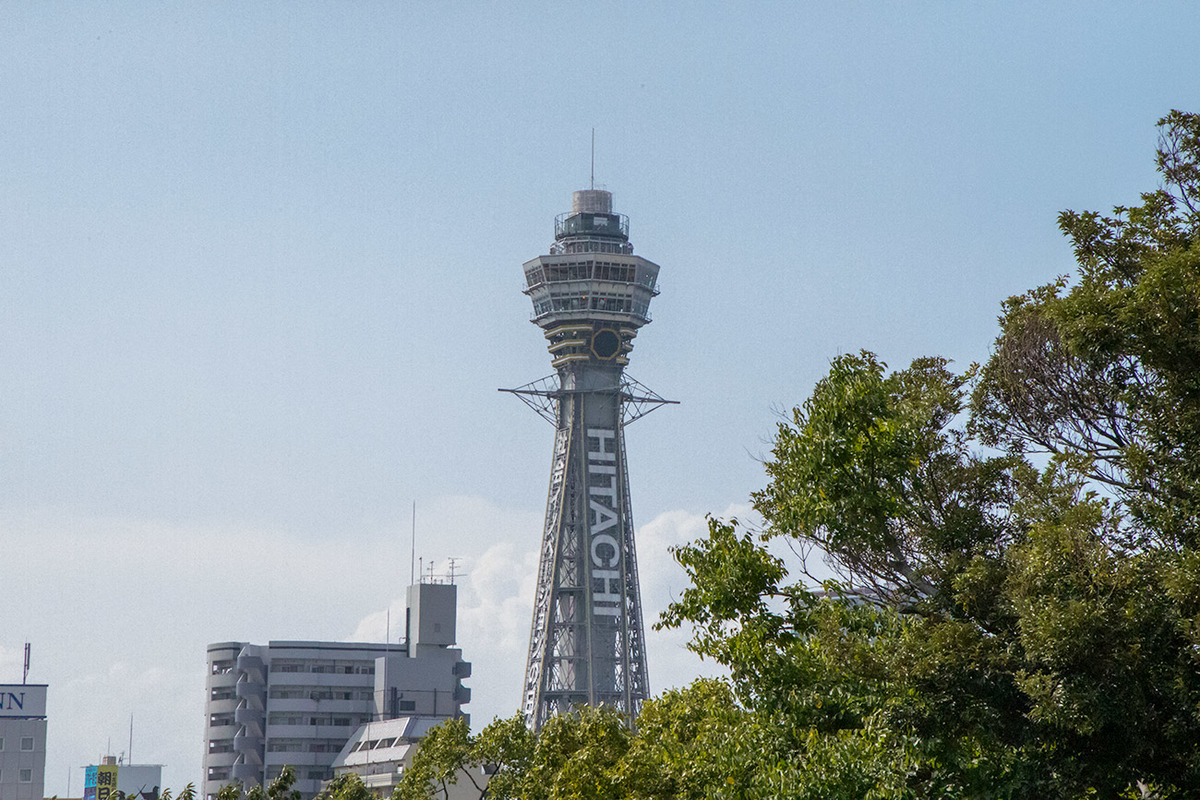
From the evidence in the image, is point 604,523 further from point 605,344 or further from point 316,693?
point 316,693

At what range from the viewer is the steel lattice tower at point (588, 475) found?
176125 millimetres

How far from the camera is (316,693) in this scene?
17688cm

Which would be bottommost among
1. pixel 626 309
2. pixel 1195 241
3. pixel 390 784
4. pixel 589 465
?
pixel 390 784

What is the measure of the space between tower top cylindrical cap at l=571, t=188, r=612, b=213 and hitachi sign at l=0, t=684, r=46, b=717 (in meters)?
87.7

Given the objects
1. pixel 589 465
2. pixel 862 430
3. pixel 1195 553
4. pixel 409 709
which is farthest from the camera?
pixel 589 465

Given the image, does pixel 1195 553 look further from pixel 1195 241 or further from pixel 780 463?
pixel 780 463

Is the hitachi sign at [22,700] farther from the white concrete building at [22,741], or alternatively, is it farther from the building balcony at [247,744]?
the building balcony at [247,744]

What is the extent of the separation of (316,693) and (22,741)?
109 ft

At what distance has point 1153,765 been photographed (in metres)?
26.5

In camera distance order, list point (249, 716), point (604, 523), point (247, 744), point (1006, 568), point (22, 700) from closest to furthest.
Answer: point (1006, 568)
point (22, 700)
point (247, 744)
point (249, 716)
point (604, 523)

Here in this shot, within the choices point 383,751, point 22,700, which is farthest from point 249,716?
point 22,700

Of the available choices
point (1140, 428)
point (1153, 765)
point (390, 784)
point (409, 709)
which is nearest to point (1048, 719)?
point (1153, 765)

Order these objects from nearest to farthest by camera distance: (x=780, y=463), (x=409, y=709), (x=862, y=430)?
(x=862, y=430) < (x=780, y=463) < (x=409, y=709)

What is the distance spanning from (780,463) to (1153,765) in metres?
9.25
